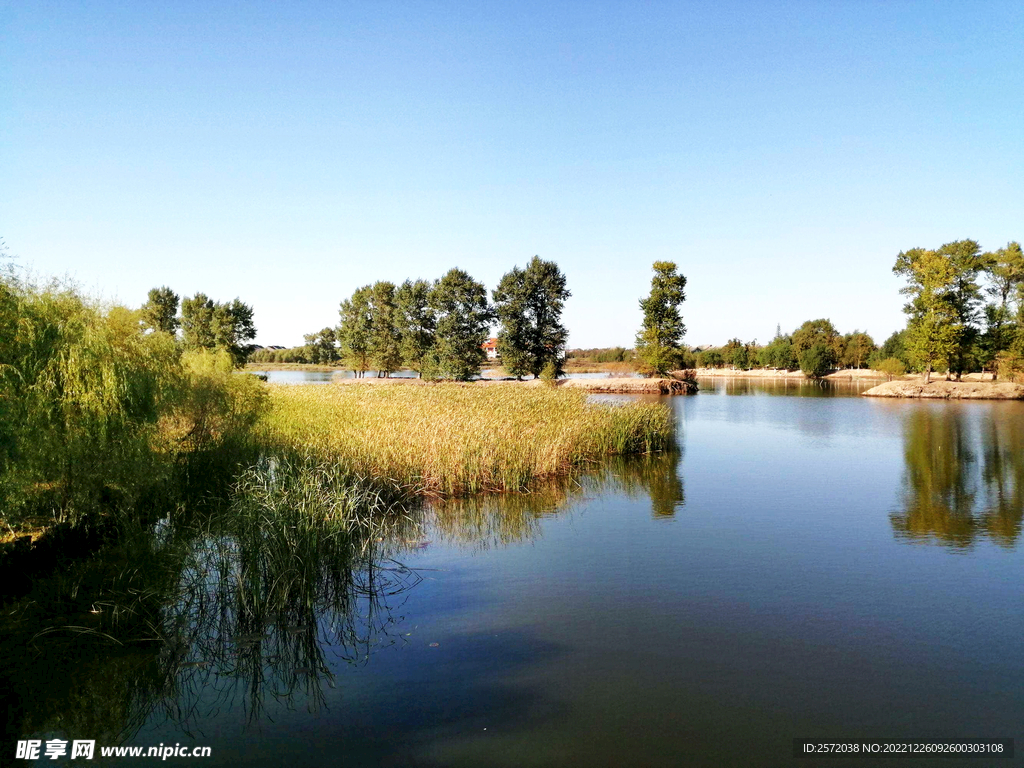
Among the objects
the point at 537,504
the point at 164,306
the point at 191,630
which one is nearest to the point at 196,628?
the point at 191,630

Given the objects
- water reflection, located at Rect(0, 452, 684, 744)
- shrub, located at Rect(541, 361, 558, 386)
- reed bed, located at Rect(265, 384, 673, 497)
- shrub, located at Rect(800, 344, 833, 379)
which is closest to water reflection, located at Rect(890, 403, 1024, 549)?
reed bed, located at Rect(265, 384, 673, 497)

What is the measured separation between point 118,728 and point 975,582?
9.57 meters

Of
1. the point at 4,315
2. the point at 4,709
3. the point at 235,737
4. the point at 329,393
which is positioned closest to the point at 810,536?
the point at 235,737

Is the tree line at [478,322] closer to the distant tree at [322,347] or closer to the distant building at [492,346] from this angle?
the distant building at [492,346]

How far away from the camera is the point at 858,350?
247 ft

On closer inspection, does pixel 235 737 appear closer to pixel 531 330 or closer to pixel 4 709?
pixel 4 709

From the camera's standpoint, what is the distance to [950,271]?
43688mm

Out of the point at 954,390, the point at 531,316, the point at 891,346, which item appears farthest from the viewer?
the point at 891,346

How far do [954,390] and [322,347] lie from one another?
310ft

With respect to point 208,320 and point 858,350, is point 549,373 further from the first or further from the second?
point 858,350

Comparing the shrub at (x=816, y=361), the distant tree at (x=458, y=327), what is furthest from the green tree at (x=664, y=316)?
the shrub at (x=816, y=361)

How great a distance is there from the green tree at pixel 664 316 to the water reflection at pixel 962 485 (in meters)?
26.8

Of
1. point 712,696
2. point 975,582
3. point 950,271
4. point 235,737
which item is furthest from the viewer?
point 950,271

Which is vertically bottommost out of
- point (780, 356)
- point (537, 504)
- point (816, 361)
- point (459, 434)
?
point (537, 504)
